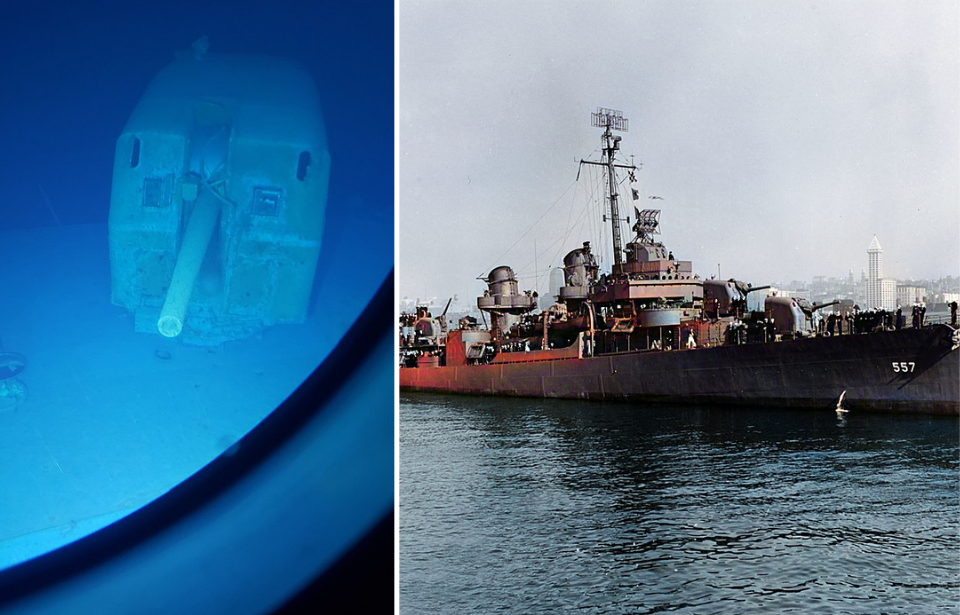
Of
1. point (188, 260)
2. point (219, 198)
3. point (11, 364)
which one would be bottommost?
point (11, 364)

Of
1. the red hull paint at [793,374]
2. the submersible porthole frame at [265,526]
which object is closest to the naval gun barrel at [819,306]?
the red hull paint at [793,374]

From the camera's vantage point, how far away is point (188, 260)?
1.66 metres

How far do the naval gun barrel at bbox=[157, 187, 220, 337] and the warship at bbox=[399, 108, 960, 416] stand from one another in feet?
34.5

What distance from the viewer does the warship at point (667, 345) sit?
1062 cm

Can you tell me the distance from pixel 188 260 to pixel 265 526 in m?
0.56

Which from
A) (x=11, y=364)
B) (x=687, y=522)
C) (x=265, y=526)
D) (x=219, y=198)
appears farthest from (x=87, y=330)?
(x=687, y=522)

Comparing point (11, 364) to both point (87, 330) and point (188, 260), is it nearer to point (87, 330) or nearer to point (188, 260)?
point (87, 330)

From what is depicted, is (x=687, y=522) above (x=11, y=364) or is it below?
below

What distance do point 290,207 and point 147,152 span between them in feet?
0.94

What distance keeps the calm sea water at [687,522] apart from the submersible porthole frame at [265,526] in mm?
1893

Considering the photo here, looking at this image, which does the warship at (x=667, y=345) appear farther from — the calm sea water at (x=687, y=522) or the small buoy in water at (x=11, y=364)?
the small buoy in water at (x=11, y=364)

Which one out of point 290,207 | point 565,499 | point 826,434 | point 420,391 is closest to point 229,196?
point 290,207

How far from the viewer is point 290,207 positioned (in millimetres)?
1708

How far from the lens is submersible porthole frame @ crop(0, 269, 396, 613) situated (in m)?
1.58
